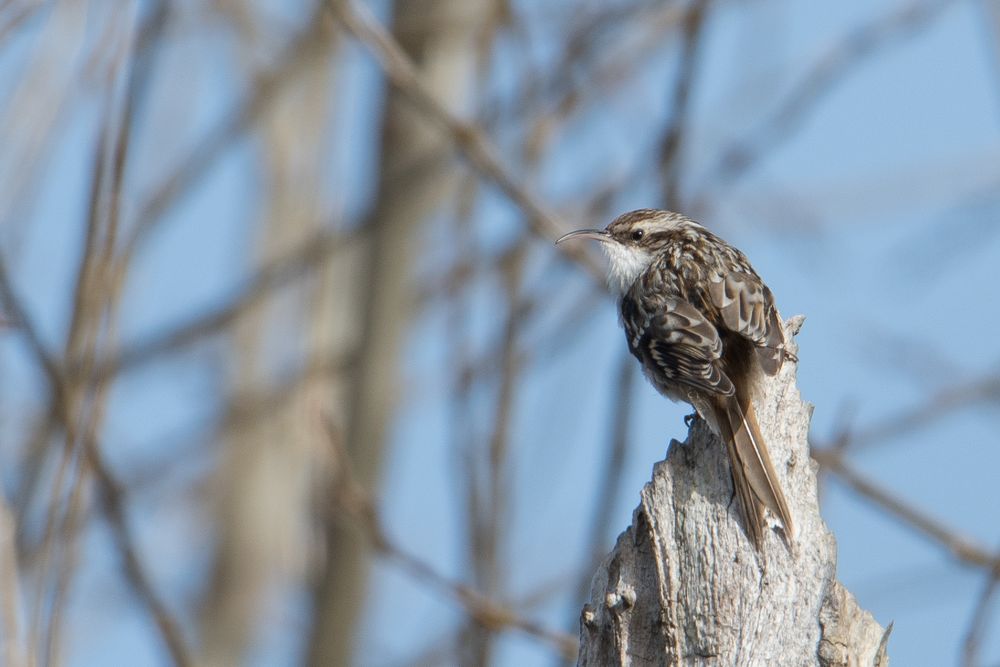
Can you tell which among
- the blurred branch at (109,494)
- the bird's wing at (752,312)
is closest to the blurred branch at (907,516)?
the bird's wing at (752,312)

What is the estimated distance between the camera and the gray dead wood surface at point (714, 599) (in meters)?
2.28

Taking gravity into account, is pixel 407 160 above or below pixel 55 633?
above

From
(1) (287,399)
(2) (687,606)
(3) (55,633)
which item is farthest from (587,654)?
(1) (287,399)

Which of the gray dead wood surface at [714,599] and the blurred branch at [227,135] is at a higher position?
the blurred branch at [227,135]

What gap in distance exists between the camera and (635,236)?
14.3 ft

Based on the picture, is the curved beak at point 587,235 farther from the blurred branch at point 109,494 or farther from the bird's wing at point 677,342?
the blurred branch at point 109,494

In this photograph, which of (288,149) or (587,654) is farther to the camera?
(288,149)

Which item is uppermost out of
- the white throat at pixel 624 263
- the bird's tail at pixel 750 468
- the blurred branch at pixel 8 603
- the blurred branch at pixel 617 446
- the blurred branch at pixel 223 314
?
the blurred branch at pixel 223 314

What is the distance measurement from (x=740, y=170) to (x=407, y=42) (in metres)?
1.78

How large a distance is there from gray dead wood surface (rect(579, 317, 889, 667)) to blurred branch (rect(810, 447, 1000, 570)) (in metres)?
1.26

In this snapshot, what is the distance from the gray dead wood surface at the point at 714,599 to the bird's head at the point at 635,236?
6.00 feet

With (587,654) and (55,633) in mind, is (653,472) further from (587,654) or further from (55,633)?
Result: (55,633)

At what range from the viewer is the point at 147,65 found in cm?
309

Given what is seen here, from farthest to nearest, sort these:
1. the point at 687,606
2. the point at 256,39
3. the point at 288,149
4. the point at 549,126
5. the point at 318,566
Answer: the point at 288,149, the point at 256,39, the point at 318,566, the point at 549,126, the point at 687,606
